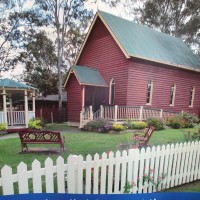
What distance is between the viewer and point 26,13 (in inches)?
981

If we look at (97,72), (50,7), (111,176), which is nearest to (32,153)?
(111,176)

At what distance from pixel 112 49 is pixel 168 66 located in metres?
5.94

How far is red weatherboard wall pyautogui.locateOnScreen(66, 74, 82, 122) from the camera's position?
17.4 m

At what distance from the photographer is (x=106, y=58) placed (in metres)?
17.5

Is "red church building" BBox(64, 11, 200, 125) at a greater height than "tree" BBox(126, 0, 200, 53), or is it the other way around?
"tree" BBox(126, 0, 200, 53)

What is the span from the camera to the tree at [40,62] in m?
27.6

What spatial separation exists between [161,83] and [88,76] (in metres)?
7.05

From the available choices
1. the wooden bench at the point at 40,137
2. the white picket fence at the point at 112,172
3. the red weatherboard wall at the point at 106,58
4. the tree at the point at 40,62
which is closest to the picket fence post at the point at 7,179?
the white picket fence at the point at 112,172

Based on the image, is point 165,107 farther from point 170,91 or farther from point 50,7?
point 50,7

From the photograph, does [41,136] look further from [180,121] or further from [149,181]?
[180,121]

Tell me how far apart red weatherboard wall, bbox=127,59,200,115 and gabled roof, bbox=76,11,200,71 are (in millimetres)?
721

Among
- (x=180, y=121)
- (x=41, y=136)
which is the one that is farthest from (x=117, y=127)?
(x=41, y=136)

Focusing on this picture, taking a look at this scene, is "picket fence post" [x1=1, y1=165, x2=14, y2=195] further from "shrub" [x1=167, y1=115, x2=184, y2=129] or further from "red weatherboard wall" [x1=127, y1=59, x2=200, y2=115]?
"shrub" [x1=167, y1=115, x2=184, y2=129]

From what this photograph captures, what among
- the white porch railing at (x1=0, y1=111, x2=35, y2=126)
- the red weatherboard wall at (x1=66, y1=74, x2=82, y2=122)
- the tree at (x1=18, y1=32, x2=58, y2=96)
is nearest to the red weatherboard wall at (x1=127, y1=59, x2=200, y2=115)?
the red weatherboard wall at (x1=66, y1=74, x2=82, y2=122)
